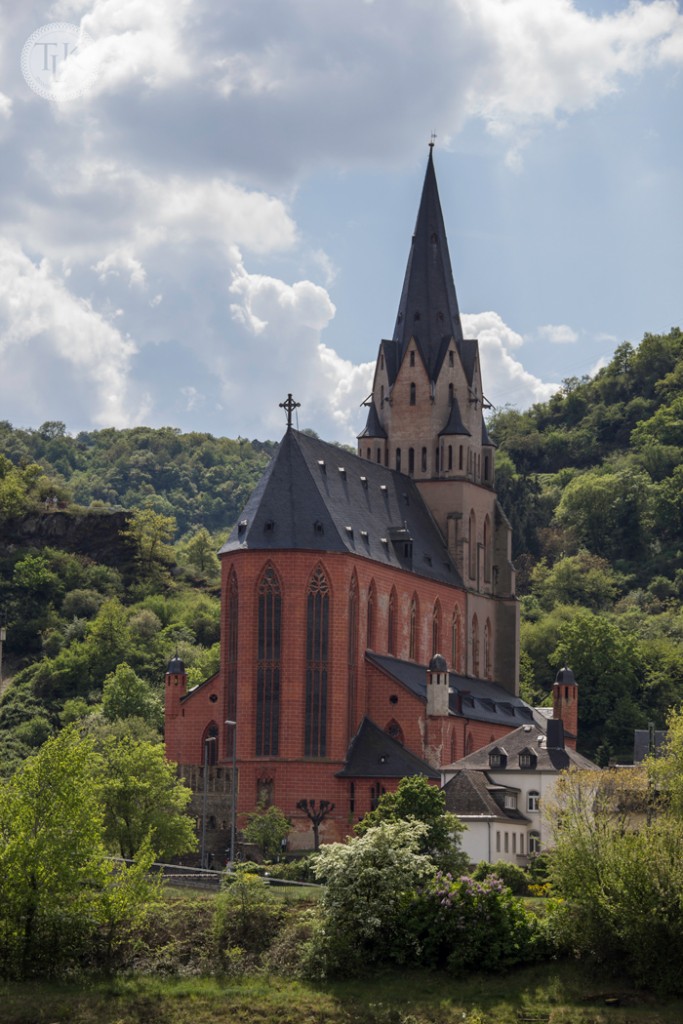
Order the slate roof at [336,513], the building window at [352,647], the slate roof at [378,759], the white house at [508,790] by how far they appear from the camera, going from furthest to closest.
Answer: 1. the building window at [352,647]
2. the slate roof at [336,513]
3. the slate roof at [378,759]
4. the white house at [508,790]

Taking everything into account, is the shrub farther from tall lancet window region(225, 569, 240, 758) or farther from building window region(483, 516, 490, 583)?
building window region(483, 516, 490, 583)

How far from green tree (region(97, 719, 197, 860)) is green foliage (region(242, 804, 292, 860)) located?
195 inches

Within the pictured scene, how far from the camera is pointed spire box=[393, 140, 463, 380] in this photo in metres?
156

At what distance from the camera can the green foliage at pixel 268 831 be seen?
120938 mm

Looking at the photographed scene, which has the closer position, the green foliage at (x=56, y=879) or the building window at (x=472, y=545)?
the green foliage at (x=56, y=879)

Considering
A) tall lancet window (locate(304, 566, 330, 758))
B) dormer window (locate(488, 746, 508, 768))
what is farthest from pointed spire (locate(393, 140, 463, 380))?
dormer window (locate(488, 746, 508, 768))

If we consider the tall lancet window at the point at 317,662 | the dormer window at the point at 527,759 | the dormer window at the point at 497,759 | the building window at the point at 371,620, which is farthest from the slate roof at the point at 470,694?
the dormer window at the point at 527,759

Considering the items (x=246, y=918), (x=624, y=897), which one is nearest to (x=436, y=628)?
(x=246, y=918)

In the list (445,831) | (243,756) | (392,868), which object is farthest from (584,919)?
(243,756)

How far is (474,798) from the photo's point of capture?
113 meters

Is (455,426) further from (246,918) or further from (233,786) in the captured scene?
(246,918)

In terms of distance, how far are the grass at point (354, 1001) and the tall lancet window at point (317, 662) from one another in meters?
41.1

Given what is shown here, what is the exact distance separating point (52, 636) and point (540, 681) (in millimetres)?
41172

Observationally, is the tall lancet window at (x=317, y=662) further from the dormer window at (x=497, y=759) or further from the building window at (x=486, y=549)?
the building window at (x=486, y=549)
